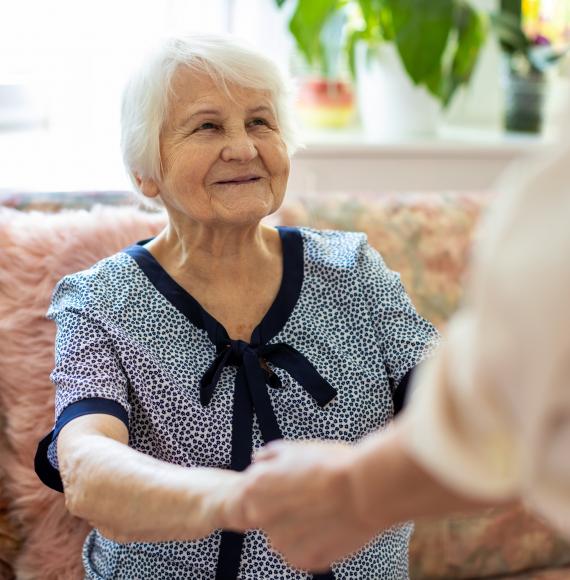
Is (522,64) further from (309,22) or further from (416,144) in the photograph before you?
(309,22)

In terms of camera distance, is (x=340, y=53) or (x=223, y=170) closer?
(x=223, y=170)

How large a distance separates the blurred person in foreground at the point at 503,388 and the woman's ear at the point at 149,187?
34.9 inches

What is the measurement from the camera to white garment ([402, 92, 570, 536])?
0.55 meters

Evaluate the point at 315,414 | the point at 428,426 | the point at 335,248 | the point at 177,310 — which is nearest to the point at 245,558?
the point at 315,414

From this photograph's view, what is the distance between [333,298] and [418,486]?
85 cm

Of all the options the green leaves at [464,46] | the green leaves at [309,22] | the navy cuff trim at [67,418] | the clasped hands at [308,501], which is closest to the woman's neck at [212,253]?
the navy cuff trim at [67,418]

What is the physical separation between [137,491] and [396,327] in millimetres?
616

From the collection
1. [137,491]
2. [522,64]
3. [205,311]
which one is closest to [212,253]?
[205,311]

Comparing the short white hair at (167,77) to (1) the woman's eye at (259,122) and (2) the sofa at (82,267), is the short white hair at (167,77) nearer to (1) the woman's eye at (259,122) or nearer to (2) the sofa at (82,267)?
(1) the woman's eye at (259,122)

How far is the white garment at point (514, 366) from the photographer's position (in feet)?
1.80

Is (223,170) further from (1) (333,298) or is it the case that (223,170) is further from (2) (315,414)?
(2) (315,414)

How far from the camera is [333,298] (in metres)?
1.48

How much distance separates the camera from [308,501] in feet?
2.38

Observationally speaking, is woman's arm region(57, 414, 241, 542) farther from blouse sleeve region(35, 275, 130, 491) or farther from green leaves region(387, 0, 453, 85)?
green leaves region(387, 0, 453, 85)
